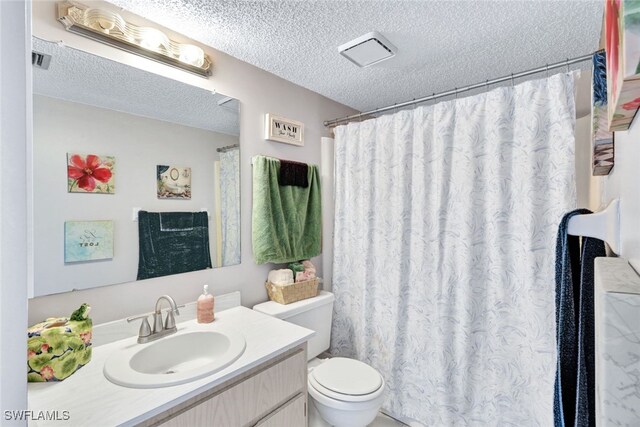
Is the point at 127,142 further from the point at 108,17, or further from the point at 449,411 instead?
the point at 449,411

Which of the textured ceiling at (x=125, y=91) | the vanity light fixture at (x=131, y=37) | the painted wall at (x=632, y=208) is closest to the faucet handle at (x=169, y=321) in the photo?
the textured ceiling at (x=125, y=91)

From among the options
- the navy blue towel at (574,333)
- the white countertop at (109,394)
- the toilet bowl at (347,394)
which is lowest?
the toilet bowl at (347,394)

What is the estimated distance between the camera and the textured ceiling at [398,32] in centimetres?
128

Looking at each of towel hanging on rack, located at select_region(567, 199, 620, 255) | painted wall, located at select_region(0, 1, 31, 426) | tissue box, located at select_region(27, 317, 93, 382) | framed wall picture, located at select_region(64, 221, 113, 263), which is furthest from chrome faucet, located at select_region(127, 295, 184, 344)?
towel hanging on rack, located at select_region(567, 199, 620, 255)

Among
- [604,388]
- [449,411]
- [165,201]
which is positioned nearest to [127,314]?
[165,201]

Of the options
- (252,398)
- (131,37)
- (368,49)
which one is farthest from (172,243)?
(368,49)

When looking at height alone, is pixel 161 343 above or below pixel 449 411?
above

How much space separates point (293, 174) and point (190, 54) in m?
0.90

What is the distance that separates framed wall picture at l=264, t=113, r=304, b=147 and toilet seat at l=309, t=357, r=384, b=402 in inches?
58.2

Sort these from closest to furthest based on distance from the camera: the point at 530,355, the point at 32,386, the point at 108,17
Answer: the point at 32,386 < the point at 108,17 < the point at 530,355

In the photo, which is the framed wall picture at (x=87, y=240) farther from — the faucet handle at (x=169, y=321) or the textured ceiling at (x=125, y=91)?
the textured ceiling at (x=125, y=91)

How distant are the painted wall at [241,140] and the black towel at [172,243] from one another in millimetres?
58

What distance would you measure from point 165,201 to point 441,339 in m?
1.70

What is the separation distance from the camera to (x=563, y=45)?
1.56m
